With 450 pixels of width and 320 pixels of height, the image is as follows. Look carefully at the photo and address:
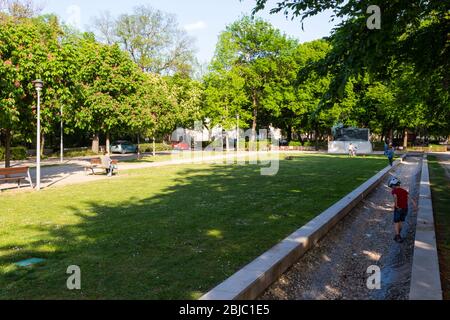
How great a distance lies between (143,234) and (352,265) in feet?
14.2

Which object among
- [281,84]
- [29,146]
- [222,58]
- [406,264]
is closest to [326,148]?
[281,84]

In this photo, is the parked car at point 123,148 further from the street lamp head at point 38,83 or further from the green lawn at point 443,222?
the green lawn at point 443,222

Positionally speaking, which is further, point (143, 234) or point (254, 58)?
point (254, 58)

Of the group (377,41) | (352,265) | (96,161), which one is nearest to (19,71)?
(96,161)

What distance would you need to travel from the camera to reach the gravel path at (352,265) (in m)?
5.84

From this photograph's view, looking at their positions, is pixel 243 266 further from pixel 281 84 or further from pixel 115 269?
pixel 281 84

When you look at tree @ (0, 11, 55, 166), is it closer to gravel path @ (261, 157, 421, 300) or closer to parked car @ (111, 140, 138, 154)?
gravel path @ (261, 157, 421, 300)

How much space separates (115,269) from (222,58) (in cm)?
5421

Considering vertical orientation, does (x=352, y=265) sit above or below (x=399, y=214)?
below

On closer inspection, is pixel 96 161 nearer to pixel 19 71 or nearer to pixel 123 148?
pixel 19 71

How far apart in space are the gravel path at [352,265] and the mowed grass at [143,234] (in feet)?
2.65

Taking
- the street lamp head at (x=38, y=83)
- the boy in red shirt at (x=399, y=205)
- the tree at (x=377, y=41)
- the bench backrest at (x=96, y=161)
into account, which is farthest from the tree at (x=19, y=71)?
the boy in red shirt at (x=399, y=205)

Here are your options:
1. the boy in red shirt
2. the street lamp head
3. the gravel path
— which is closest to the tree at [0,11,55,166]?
the street lamp head

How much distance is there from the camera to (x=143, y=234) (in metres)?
8.24
